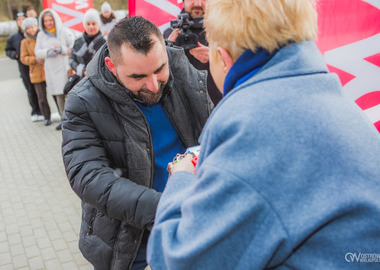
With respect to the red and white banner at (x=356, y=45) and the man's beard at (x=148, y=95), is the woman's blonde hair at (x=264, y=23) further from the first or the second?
the red and white banner at (x=356, y=45)

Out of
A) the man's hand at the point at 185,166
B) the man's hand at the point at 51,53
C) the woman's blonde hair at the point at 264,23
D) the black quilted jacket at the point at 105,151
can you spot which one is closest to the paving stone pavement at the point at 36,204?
the man's hand at the point at 51,53

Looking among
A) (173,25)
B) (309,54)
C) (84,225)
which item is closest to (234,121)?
(309,54)

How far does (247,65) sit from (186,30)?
2.79 metres

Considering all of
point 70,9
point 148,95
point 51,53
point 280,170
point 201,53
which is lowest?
point 51,53

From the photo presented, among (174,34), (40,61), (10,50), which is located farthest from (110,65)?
(10,50)

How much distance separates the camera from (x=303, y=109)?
0.90 meters

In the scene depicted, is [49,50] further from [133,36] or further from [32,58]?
[133,36]

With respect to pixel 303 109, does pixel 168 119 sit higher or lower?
lower

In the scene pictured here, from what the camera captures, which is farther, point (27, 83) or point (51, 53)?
point (27, 83)

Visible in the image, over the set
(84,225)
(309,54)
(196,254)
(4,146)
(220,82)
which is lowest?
(4,146)

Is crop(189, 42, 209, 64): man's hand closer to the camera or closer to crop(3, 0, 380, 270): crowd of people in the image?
the camera

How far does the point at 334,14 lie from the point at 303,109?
1608 mm

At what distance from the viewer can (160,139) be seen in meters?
1.95

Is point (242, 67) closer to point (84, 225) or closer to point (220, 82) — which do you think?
point (220, 82)
